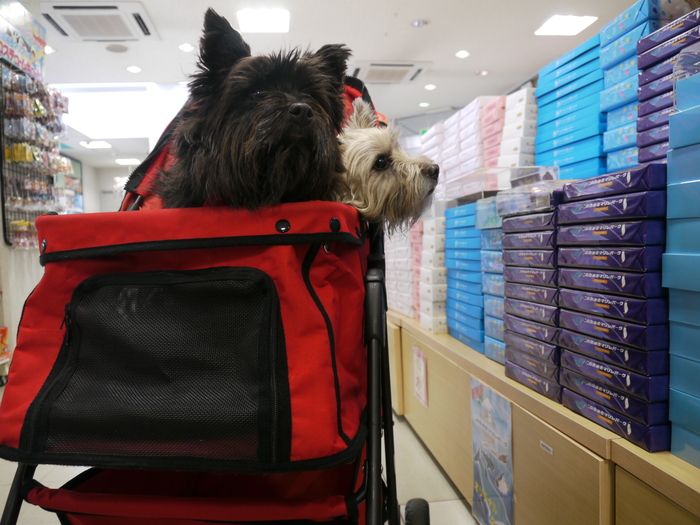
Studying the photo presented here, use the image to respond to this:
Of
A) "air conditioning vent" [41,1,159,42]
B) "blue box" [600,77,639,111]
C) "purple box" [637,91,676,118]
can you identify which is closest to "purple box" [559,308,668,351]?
"purple box" [637,91,676,118]

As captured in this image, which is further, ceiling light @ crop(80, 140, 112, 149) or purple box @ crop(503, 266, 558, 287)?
ceiling light @ crop(80, 140, 112, 149)

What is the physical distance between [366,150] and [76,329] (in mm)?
697

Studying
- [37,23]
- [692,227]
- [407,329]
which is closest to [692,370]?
[692,227]

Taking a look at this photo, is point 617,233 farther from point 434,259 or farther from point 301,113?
point 434,259

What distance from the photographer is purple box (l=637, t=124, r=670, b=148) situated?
3.40ft

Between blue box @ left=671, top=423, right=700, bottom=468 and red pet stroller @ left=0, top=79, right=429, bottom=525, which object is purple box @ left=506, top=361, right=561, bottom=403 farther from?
red pet stroller @ left=0, top=79, right=429, bottom=525

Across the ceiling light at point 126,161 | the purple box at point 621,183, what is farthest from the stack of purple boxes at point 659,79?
the ceiling light at point 126,161

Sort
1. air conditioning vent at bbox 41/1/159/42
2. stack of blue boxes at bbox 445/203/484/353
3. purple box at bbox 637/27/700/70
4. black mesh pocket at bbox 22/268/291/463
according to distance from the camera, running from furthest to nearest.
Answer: air conditioning vent at bbox 41/1/159/42 < stack of blue boxes at bbox 445/203/484/353 < purple box at bbox 637/27/700/70 < black mesh pocket at bbox 22/268/291/463

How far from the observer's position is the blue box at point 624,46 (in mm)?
1365

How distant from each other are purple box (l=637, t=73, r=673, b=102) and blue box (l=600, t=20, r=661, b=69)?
1.36ft

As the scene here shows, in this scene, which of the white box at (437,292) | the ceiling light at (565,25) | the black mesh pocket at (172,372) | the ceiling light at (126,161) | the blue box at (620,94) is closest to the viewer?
the black mesh pocket at (172,372)

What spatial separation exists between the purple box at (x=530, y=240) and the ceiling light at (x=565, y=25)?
406 centimetres

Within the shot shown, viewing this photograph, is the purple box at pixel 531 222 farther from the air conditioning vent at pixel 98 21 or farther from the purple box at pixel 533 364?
the air conditioning vent at pixel 98 21

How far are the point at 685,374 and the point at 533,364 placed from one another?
0.43 metres
